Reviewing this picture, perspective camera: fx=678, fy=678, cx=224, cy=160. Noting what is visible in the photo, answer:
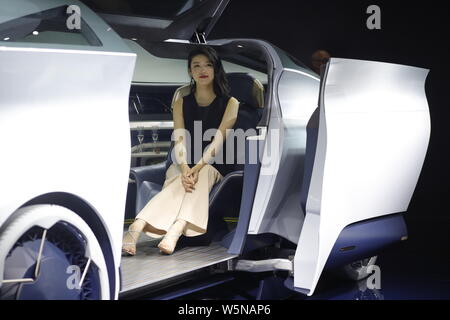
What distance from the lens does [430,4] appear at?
5.80 m

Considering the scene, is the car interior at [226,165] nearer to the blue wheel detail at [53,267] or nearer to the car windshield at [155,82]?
the car windshield at [155,82]

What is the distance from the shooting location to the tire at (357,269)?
4340 mm

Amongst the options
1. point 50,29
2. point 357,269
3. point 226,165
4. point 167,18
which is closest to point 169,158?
point 226,165

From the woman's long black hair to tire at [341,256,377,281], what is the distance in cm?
139

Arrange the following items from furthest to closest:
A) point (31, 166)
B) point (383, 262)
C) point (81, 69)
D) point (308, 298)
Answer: point (383, 262)
point (308, 298)
point (81, 69)
point (31, 166)

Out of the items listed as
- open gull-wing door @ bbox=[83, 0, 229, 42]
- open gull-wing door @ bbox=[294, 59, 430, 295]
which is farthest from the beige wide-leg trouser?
open gull-wing door @ bbox=[83, 0, 229, 42]

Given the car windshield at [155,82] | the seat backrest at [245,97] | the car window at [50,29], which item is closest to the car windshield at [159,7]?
the seat backrest at [245,97]

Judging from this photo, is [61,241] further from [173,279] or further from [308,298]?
[308,298]

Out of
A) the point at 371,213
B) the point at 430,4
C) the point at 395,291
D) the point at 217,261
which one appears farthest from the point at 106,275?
the point at 430,4

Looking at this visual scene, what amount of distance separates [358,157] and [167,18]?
48.1 inches

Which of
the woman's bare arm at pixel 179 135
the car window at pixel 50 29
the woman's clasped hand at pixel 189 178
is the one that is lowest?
the woman's clasped hand at pixel 189 178

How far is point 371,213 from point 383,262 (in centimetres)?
161

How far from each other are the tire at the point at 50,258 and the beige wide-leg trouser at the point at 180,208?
1.12 m

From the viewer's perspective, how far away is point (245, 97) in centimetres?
404
